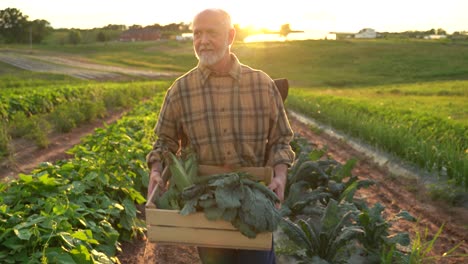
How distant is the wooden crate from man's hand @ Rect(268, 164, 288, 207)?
39cm

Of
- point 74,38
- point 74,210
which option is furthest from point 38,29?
point 74,210

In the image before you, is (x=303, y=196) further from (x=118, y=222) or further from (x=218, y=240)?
(x=218, y=240)

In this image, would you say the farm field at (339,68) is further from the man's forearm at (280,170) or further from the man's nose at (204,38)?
the man's nose at (204,38)

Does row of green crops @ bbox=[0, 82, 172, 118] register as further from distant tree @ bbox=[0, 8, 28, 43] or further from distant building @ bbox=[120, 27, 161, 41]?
distant building @ bbox=[120, 27, 161, 41]

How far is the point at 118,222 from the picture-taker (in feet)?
16.0

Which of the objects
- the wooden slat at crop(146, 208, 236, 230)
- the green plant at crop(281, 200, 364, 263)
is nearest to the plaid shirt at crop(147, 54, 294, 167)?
the wooden slat at crop(146, 208, 236, 230)

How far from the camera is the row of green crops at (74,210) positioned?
3020 millimetres

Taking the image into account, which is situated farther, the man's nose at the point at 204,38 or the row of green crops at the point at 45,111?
the row of green crops at the point at 45,111

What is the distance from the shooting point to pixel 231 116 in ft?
9.56

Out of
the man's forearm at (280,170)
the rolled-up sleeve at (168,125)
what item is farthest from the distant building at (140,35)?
the man's forearm at (280,170)

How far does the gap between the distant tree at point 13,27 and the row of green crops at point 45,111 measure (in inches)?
2931

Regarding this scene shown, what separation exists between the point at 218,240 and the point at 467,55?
7014 centimetres

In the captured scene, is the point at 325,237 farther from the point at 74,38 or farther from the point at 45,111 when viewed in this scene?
the point at 74,38

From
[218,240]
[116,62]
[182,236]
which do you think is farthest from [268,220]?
[116,62]
